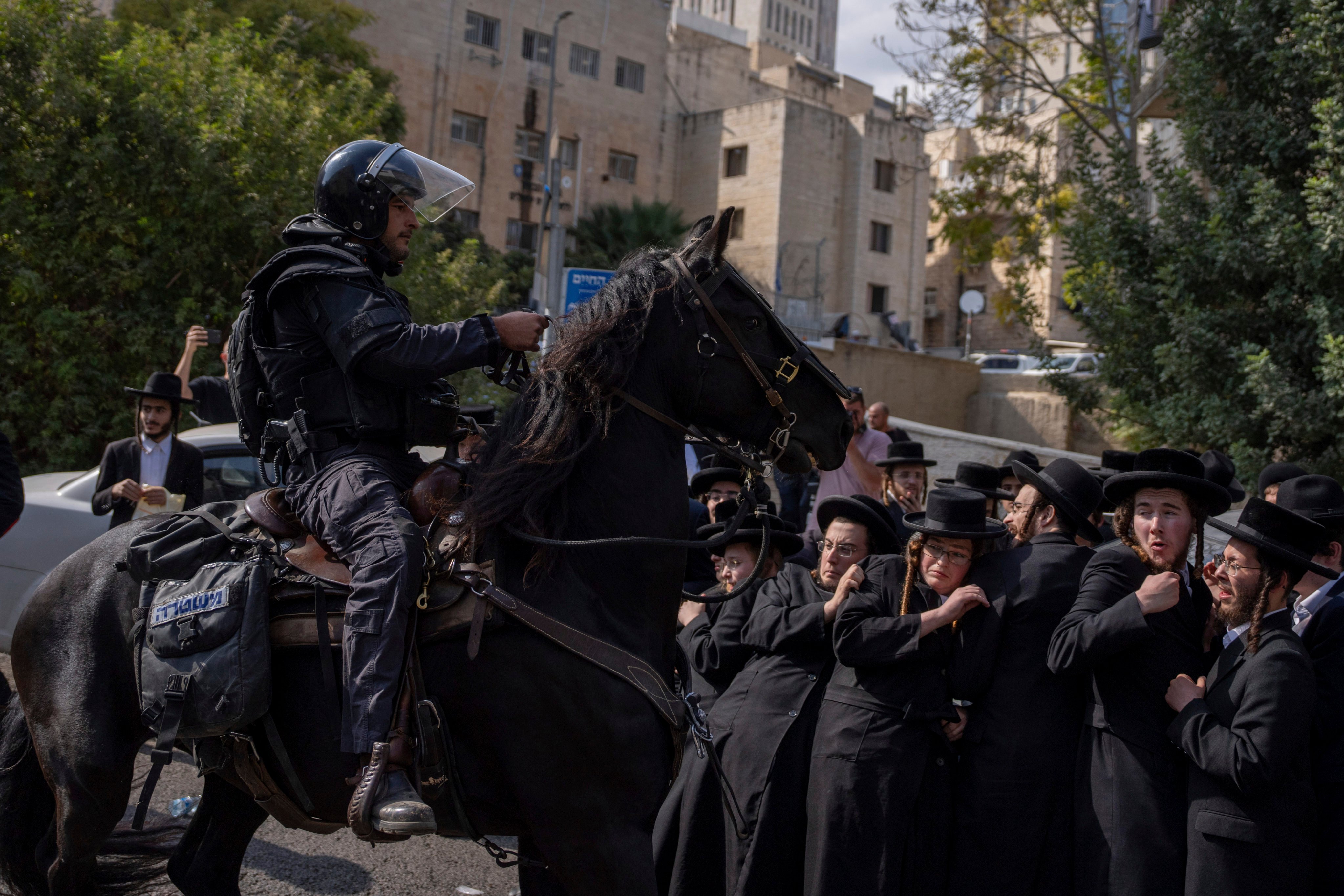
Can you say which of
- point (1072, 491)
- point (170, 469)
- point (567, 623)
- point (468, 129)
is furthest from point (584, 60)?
point (567, 623)

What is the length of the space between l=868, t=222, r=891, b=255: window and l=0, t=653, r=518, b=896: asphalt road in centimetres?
4137

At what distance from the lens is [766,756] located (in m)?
4.67

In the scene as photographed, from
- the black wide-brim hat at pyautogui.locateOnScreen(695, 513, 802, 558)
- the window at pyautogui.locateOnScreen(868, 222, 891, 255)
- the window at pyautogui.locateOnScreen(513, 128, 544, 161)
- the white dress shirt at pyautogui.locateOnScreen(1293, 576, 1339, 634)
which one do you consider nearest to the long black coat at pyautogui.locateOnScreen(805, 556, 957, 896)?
the black wide-brim hat at pyautogui.locateOnScreen(695, 513, 802, 558)

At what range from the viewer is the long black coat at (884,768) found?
13.8ft

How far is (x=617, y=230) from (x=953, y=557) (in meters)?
33.2

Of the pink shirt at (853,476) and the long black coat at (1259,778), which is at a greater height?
the pink shirt at (853,476)

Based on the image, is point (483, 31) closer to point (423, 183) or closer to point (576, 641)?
point (423, 183)

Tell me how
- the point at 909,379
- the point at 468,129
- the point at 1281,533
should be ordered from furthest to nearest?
the point at 468,129, the point at 909,379, the point at 1281,533

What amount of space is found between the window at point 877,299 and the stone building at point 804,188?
5 centimetres

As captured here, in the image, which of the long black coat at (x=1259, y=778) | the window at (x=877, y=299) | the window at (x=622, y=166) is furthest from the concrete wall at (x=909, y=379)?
the window at (x=877, y=299)

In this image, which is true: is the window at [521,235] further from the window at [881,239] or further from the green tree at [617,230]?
the window at [881,239]

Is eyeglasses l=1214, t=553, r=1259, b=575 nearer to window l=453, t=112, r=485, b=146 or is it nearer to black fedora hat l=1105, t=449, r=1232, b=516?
black fedora hat l=1105, t=449, r=1232, b=516

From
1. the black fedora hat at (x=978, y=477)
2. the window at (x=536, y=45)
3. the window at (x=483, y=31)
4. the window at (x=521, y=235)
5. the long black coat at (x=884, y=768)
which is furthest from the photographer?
the window at (x=536, y=45)

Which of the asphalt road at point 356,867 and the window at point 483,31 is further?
the window at point 483,31
